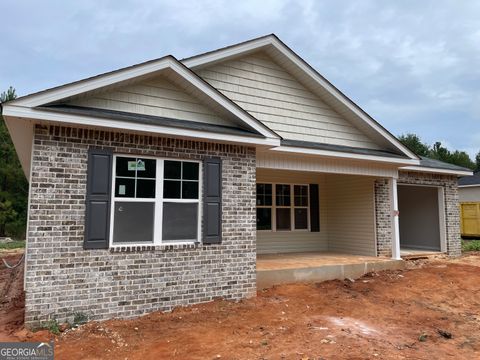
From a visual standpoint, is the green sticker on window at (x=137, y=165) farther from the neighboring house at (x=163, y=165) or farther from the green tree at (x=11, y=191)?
the green tree at (x=11, y=191)

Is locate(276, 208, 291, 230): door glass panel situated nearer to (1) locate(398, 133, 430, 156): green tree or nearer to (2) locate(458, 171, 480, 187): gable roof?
(2) locate(458, 171, 480, 187): gable roof

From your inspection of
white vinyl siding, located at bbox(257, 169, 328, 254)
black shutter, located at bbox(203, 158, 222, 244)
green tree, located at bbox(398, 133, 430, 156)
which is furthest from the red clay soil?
green tree, located at bbox(398, 133, 430, 156)

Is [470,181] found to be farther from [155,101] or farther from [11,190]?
[11,190]

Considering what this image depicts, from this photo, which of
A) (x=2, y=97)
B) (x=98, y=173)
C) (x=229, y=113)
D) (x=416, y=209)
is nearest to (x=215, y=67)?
(x=229, y=113)

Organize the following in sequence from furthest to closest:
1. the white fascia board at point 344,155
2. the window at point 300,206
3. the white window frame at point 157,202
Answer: the window at point 300,206 → the white fascia board at point 344,155 → the white window frame at point 157,202

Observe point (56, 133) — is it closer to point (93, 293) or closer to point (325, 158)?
point (93, 293)

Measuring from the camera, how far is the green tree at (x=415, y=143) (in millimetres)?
54106

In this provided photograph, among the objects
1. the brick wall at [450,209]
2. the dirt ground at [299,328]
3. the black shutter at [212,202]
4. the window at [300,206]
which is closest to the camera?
→ the dirt ground at [299,328]

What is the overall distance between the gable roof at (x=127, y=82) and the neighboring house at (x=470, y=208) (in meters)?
17.3

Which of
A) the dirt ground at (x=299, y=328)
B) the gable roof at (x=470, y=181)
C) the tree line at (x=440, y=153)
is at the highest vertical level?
the tree line at (x=440, y=153)

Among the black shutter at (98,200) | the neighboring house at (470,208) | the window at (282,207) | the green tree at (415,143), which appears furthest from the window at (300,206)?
the green tree at (415,143)

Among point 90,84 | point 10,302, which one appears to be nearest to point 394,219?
point 90,84

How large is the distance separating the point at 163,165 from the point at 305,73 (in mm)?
5170

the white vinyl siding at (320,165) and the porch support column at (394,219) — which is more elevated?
the white vinyl siding at (320,165)
